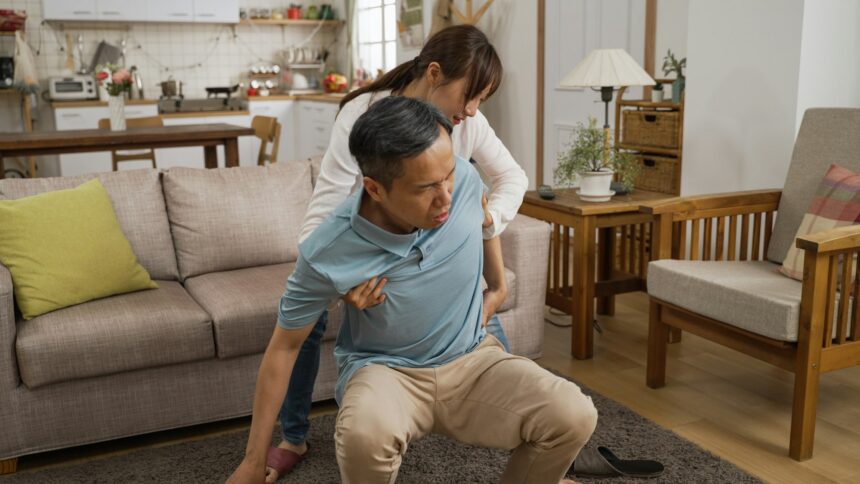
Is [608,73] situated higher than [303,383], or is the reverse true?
[608,73]

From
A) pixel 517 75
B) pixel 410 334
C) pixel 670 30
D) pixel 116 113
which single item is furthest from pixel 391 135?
pixel 116 113

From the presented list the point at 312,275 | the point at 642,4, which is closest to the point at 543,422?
the point at 312,275

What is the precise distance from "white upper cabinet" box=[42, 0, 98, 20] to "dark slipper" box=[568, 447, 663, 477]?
6745 mm

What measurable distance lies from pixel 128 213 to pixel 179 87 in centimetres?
537

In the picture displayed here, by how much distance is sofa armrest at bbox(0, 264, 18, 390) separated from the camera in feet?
7.51

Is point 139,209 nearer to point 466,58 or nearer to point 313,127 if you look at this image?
point 466,58

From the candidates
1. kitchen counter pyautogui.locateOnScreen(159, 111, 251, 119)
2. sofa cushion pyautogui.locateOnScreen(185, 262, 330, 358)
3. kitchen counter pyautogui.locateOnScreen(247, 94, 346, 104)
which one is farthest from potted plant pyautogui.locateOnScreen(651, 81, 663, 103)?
kitchen counter pyautogui.locateOnScreen(159, 111, 251, 119)

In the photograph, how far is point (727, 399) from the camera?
2.80 meters

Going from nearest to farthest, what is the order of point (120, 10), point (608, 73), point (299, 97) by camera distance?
1. point (608, 73)
2. point (120, 10)
3. point (299, 97)

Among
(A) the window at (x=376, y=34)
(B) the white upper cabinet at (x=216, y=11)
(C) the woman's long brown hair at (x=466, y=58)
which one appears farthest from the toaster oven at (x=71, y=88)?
(C) the woman's long brown hair at (x=466, y=58)

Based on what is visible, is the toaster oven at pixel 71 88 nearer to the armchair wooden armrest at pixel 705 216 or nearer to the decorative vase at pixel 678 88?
the decorative vase at pixel 678 88

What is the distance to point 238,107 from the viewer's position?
7.89 metres

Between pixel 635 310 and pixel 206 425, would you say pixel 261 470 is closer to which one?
pixel 206 425

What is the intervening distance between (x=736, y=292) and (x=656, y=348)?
1.54 ft
